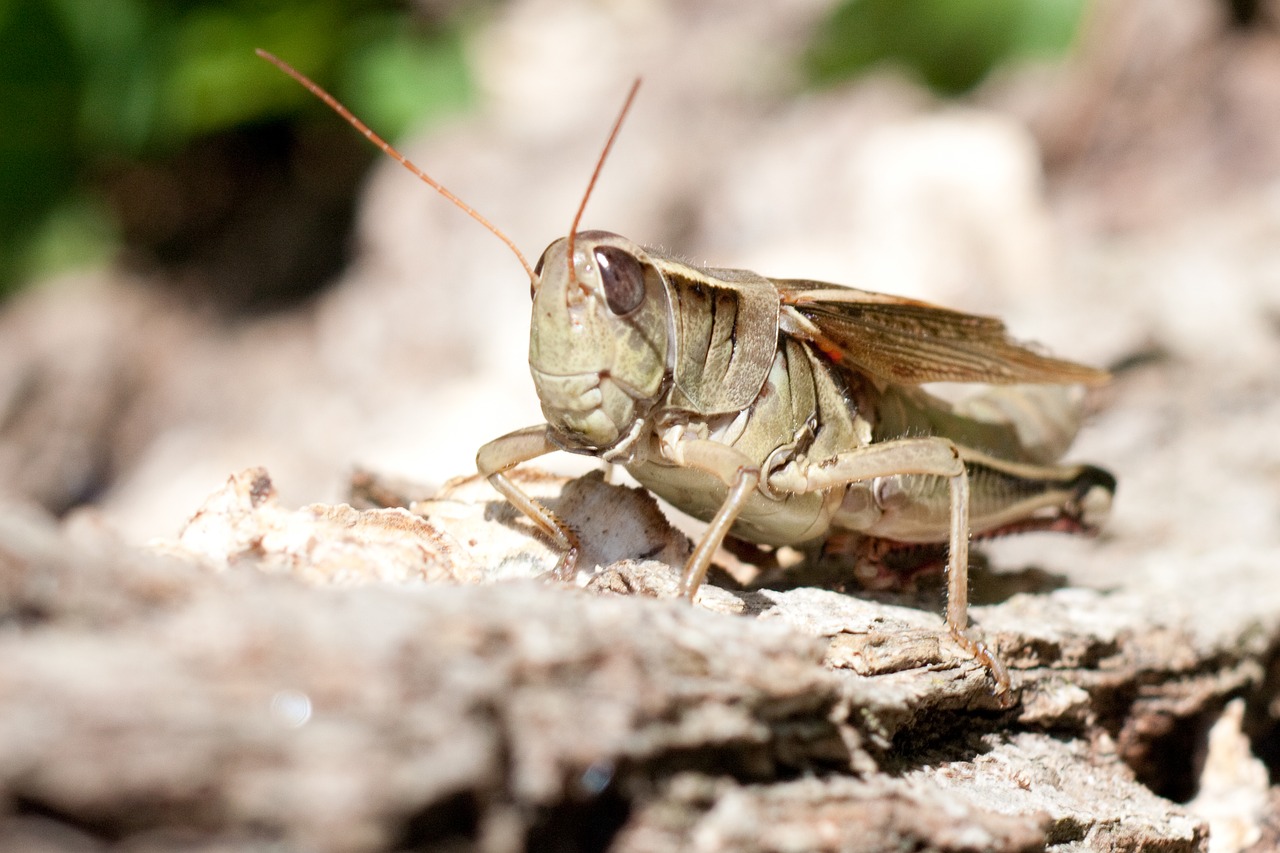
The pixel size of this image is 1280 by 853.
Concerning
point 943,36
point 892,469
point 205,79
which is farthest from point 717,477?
point 205,79

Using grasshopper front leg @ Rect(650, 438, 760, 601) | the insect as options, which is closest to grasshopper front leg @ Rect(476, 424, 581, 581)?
the insect

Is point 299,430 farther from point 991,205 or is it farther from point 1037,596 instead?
point 1037,596

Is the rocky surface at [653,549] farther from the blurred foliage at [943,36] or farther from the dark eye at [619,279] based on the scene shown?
the dark eye at [619,279]

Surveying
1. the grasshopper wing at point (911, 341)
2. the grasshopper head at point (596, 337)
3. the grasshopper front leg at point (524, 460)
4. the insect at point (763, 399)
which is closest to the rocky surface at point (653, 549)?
the grasshopper front leg at point (524, 460)

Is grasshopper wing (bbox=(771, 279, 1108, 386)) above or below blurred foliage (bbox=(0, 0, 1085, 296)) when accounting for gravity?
below

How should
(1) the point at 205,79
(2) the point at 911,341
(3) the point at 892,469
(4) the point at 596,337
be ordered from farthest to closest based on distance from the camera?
1. (1) the point at 205,79
2. (2) the point at 911,341
3. (3) the point at 892,469
4. (4) the point at 596,337

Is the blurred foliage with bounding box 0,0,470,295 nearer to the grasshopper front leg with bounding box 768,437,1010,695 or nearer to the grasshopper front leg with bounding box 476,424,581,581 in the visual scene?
the grasshopper front leg with bounding box 476,424,581,581

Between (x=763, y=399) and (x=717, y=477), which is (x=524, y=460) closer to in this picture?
(x=717, y=477)
